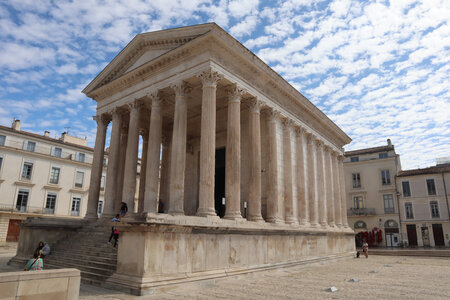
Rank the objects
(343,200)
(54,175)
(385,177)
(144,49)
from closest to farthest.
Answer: (144,49)
(343,200)
(54,175)
(385,177)

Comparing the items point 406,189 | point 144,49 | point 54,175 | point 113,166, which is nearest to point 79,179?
point 54,175

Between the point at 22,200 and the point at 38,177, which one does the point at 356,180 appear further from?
the point at 22,200

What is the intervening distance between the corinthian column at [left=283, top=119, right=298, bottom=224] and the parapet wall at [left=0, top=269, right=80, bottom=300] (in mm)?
13349

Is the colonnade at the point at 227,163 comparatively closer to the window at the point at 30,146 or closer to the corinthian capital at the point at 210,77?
the corinthian capital at the point at 210,77

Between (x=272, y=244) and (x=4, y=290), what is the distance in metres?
11.6

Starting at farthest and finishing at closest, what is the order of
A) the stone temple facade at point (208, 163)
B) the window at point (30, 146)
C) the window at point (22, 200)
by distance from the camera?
the window at point (30, 146)
the window at point (22, 200)
the stone temple facade at point (208, 163)

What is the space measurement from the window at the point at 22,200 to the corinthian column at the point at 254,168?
2703 cm

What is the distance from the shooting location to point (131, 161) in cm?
1728

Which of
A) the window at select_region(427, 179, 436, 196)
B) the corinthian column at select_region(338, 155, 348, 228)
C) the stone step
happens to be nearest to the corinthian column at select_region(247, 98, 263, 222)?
the stone step

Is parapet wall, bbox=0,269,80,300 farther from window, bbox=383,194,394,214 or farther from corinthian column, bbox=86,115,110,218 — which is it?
window, bbox=383,194,394,214

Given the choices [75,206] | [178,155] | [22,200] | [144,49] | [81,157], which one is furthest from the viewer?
[81,157]

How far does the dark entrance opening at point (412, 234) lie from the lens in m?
Result: 39.9

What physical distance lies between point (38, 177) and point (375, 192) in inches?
1588

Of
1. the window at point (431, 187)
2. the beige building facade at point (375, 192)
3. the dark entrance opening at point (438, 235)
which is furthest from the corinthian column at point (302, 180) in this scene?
the dark entrance opening at point (438, 235)
